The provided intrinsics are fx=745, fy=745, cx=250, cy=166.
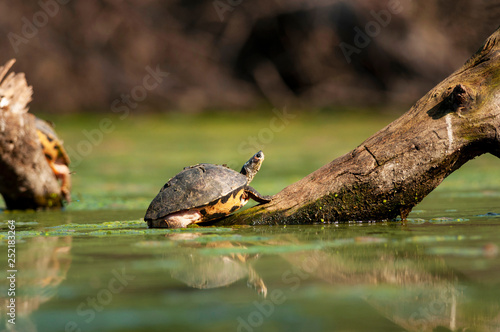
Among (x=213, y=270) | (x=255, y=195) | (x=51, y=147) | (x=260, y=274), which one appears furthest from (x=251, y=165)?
(x=51, y=147)

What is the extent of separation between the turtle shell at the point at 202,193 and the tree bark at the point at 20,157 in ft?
7.13

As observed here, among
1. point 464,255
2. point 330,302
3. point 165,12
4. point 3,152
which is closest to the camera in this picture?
point 330,302

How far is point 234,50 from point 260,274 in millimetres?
11100

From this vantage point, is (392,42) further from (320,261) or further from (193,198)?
(320,261)

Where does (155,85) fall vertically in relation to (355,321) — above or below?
above

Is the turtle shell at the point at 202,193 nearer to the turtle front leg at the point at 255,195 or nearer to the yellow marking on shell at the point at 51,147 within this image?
the turtle front leg at the point at 255,195

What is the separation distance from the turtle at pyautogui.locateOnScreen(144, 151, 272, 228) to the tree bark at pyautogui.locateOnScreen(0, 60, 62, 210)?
2.16 metres

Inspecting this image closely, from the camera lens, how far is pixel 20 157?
251 inches

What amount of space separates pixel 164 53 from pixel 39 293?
1133cm

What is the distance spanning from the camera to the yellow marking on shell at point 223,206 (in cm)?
465

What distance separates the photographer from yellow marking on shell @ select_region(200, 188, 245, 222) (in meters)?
4.65

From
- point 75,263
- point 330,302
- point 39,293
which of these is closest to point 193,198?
point 75,263

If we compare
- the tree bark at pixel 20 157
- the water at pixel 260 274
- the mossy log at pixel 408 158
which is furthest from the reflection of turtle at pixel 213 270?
the tree bark at pixel 20 157

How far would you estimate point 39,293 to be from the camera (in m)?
2.93
